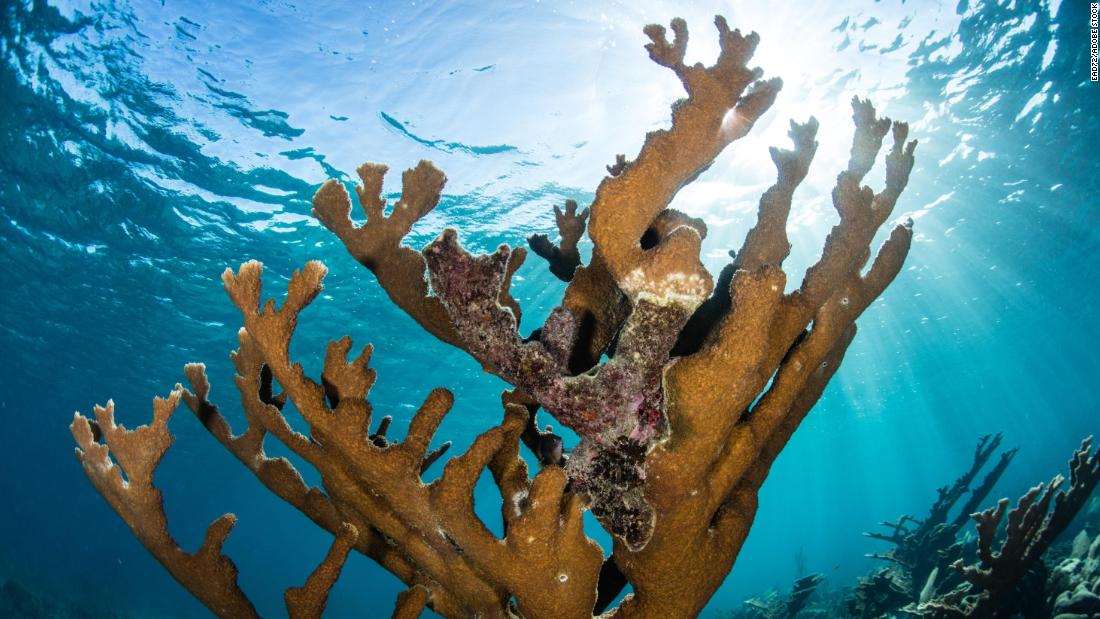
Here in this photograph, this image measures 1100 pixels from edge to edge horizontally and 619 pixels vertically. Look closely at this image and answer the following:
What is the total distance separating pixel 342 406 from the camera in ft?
6.39

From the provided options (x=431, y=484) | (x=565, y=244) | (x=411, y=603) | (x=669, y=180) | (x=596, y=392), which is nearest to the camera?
(x=669, y=180)

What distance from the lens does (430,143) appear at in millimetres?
13109

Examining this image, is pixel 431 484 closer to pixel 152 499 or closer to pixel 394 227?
pixel 394 227

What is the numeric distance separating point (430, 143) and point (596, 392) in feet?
41.0

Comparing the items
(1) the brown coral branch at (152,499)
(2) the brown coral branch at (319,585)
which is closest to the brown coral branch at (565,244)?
(2) the brown coral branch at (319,585)

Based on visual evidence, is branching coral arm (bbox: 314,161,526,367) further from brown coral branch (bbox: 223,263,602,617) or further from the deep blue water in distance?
the deep blue water in distance

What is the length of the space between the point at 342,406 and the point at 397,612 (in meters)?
1.00

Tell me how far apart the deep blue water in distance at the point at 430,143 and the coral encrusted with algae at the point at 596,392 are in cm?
614

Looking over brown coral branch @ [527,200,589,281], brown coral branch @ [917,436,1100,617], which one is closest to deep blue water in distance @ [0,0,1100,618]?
brown coral branch @ [527,200,589,281]

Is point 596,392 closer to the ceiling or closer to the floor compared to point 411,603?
closer to the ceiling

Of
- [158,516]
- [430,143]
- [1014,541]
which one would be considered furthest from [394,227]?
[430,143]

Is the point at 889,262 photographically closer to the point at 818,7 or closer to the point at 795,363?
the point at 795,363

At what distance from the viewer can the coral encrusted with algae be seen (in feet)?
5.69

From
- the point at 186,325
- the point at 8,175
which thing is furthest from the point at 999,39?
the point at 186,325
